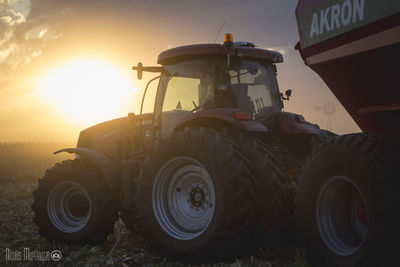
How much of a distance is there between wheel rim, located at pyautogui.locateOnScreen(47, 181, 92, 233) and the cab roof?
2.24 metres

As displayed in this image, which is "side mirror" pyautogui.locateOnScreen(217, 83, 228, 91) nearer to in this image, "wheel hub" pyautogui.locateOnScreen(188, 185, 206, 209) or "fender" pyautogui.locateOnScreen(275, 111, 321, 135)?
"fender" pyautogui.locateOnScreen(275, 111, 321, 135)

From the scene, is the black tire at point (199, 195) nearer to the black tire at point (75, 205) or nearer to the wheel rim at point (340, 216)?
the wheel rim at point (340, 216)

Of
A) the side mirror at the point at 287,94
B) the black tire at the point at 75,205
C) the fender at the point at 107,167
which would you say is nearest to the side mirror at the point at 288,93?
the side mirror at the point at 287,94

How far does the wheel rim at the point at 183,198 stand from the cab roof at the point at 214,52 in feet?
4.69

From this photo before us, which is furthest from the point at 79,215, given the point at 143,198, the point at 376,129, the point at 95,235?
the point at 376,129

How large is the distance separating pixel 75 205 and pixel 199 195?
224 cm

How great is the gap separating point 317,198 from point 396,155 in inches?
30.5

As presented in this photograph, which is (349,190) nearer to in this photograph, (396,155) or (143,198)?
(396,155)

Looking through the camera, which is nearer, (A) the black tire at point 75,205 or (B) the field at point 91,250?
(B) the field at point 91,250

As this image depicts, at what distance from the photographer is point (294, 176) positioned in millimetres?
4543

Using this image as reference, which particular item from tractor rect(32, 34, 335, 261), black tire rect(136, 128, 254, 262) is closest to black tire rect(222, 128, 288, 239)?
tractor rect(32, 34, 335, 261)

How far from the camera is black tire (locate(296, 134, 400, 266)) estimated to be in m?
2.89

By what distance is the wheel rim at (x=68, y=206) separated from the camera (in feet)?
→ 18.8

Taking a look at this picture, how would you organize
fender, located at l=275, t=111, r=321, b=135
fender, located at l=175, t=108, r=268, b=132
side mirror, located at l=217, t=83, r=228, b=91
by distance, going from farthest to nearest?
side mirror, located at l=217, t=83, r=228, b=91
fender, located at l=275, t=111, r=321, b=135
fender, located at l=175, t=108, r=268, b=132
